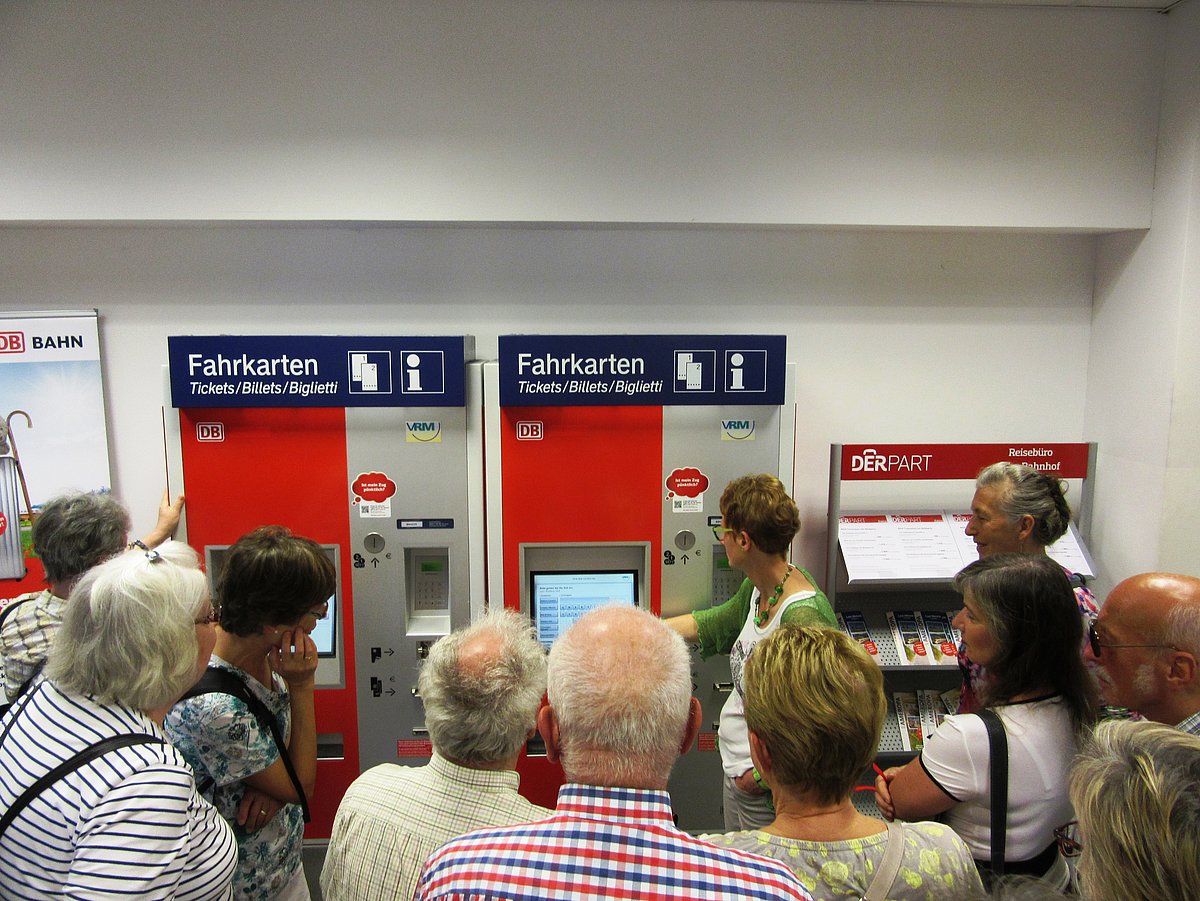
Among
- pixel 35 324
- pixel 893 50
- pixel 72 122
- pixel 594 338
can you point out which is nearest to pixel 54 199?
pixel 72 122

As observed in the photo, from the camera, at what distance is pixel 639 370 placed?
103 inches

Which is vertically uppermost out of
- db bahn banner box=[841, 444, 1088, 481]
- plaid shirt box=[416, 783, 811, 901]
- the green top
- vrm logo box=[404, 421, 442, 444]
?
vrm logo box=[404, 421, 442, 444]

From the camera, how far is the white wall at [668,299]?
3215 mm

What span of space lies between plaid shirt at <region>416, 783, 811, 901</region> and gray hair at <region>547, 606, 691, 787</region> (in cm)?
5

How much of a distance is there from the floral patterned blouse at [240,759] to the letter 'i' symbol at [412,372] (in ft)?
3.55

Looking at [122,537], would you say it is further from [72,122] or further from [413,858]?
[72,122]

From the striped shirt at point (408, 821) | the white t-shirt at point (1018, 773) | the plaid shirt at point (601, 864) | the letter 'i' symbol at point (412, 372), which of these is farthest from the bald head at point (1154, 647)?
the letter 'i' symbol at point (412, 372)

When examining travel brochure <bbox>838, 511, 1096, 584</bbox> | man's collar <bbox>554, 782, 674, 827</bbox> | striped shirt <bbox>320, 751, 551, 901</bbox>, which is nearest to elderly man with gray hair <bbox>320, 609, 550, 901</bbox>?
striped shirt <bbox>320, 751, 551, 901</bbox>

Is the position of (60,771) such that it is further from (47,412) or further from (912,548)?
(912,548)

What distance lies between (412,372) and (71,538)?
1.10m

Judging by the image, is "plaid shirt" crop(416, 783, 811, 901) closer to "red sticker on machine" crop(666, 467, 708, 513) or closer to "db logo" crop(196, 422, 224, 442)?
"red sticker on machine" crop(666, 467, 708, 513)

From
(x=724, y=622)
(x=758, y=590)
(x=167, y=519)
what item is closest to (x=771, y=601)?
(x=758, y=590)

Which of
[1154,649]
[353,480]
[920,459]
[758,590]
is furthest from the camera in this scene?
[920,459]

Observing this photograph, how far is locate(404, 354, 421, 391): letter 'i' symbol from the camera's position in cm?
256
